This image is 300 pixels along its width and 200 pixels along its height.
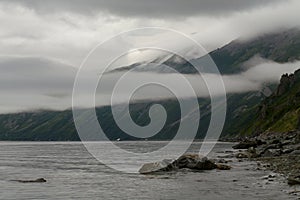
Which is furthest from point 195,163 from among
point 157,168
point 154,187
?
point 154,187

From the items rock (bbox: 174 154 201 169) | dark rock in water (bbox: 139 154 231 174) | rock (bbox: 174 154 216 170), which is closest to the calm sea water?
dark rock in water (bbox: 139 154 231 174)

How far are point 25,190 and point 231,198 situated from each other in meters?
24.3

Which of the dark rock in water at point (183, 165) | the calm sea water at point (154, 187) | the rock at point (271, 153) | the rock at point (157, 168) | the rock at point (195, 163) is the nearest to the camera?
the calm sea water at point (154, 187)

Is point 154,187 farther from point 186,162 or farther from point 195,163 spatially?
point 186,162

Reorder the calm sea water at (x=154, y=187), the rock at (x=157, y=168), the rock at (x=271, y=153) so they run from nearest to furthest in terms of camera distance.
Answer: the calm sea water at (x=154, y=187) → the rock at (x=157, y=168) → the rock at (x=271, y=153)

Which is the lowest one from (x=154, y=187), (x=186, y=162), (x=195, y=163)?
(x=154, y=187)

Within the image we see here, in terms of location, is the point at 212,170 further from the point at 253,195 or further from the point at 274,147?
the point at 274,147

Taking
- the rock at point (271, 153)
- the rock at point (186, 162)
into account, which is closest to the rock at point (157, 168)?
the rock at point (186, 162)

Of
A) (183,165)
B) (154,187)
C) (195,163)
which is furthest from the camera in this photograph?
(183,165)

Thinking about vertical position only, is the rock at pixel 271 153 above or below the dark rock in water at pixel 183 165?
below

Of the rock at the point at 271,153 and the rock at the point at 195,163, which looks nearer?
the rock at the point at 195,163

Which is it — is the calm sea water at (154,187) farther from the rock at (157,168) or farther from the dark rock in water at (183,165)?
the dark rock in water at (183,165)

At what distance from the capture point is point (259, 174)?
64.6 metres

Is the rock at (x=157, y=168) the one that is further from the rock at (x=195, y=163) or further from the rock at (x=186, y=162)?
the rock at (x=195, y=163)
